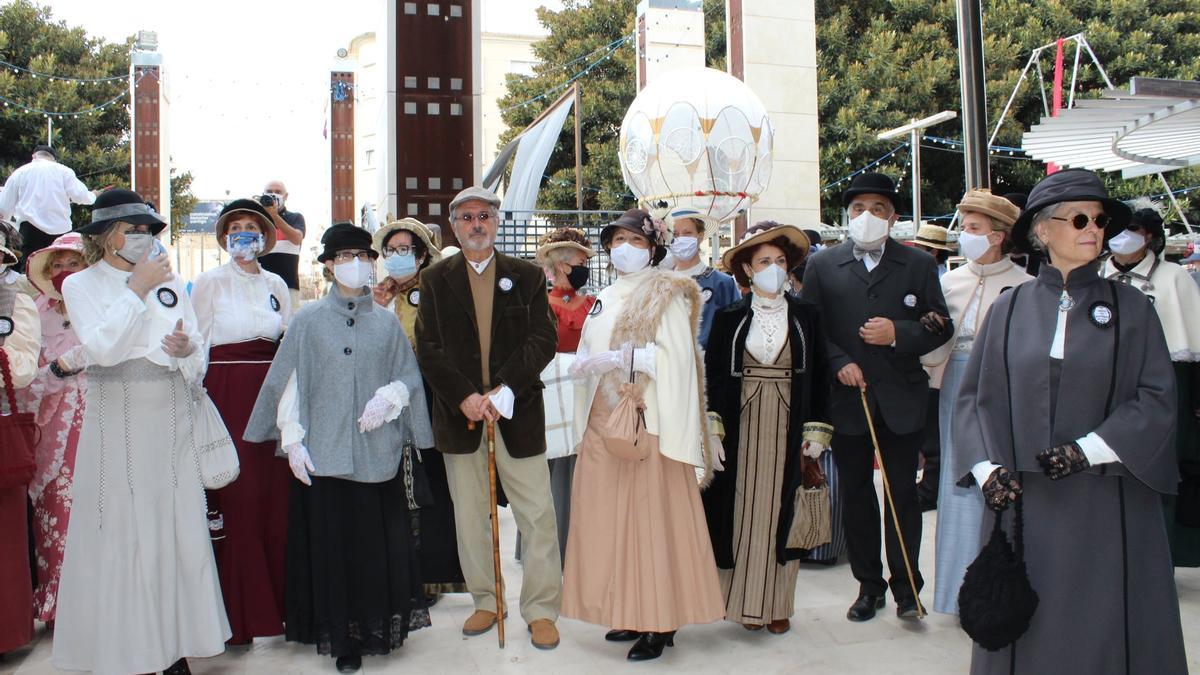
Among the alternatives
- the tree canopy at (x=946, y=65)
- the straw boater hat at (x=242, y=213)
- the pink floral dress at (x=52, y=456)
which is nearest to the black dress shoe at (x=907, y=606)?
the straw boater hat at (x=242, y=213)

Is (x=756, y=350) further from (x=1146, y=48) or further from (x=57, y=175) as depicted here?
(x=1146, y=48)

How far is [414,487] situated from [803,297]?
2.12m

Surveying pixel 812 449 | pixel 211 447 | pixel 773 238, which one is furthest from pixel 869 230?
pixel 211 447

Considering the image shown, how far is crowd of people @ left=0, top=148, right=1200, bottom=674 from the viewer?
12.0 ft

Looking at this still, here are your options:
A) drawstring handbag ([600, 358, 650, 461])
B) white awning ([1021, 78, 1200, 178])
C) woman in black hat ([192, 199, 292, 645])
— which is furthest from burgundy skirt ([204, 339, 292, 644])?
white awning ([1021, 78, 1200, 178])

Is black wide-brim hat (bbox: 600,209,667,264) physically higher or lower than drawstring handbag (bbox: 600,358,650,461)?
higher

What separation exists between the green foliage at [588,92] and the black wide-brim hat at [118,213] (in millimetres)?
19989

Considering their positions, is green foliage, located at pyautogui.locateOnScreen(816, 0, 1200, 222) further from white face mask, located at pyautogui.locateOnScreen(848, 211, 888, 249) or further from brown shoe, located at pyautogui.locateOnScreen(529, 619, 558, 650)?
brown shoe, located at pyautogui.locateOnScreen(529, 619, 558, 650)

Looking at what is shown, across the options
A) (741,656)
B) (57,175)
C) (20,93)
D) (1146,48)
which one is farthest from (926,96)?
(20,93)

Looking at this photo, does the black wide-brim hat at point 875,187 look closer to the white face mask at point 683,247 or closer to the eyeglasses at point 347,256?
the white face mask at point 683,247

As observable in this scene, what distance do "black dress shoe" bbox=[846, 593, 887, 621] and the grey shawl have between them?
2.34 m

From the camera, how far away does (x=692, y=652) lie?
14.1 ft

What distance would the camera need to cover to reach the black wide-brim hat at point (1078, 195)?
309 centimetres

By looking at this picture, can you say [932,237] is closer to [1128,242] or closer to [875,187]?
[1128,242]
